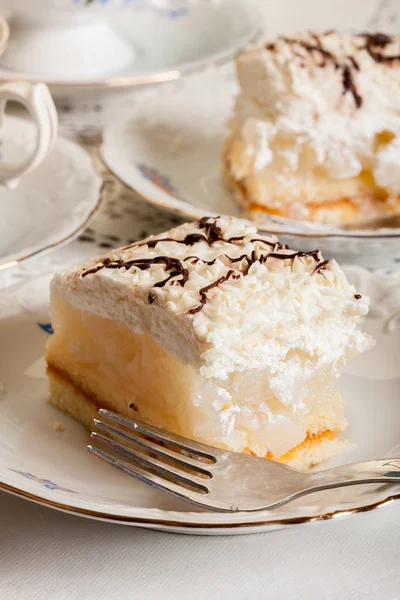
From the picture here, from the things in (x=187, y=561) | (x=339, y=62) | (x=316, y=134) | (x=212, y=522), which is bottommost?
(x=187, y=561)

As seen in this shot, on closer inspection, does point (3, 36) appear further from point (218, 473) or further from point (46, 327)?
point (218, 473)

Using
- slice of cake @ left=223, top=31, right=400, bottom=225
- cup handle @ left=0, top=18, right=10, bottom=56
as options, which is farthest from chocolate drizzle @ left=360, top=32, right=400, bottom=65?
cup handle @ left=0, top=18, right=10, bottom=56

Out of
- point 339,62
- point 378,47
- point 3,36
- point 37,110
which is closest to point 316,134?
point 339,62

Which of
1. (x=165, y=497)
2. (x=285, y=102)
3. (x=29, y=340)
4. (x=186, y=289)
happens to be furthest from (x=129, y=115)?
(x=165, y=497)

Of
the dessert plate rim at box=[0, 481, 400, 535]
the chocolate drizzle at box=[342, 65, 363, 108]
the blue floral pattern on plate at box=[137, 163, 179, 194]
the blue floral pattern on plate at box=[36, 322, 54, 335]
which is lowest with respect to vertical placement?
the blue floral pattern on plate at box=[36, 322, 54, 335]

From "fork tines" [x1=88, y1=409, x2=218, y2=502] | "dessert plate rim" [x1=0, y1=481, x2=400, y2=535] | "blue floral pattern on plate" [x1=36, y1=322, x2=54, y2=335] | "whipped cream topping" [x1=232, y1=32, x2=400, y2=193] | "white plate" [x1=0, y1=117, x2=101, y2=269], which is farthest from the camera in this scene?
"whipped cream topping" [x1=232, y1=32, x2=400, y2=193]

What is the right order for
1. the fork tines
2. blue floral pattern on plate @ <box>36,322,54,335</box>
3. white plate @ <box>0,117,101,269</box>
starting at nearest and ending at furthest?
the fork tines → blue floral pattern on plate @ <box>36,322,54,335</box> → white plate @ <box>0,117,101,269</box>

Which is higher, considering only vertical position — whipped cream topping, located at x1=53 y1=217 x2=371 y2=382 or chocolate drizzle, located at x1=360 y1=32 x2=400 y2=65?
chocolate drizzle, located at x1=360 y1=32 x2=400 y2=65

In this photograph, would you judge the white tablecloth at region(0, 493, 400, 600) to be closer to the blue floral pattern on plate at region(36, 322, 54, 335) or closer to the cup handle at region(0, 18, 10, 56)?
the blue floral pattern on plate at region(36, 322, 54, 335)
